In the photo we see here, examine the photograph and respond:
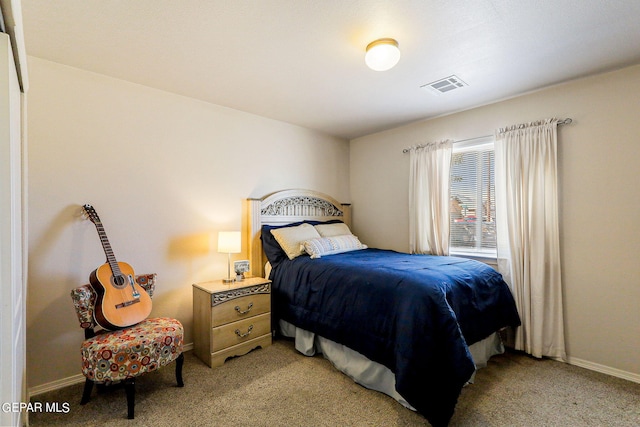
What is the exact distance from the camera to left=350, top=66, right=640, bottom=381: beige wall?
2334mm

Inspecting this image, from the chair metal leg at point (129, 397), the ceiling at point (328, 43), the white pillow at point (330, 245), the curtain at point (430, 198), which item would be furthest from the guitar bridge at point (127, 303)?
the curtain at point (430, 198)

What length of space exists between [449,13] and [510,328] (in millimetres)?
2690

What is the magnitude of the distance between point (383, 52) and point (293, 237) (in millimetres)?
1934

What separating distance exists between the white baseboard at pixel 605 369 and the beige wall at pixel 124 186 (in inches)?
126

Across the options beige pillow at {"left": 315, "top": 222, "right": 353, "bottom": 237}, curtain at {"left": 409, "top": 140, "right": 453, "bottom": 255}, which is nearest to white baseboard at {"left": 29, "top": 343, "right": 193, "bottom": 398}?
beige pillow at {"left": 315, "top": 222, "right": 353, "bottom": 237}

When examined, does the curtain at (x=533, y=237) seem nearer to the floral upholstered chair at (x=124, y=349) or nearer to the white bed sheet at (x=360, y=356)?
the white bed sheet at (x=360, y=356)

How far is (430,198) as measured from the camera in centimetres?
350

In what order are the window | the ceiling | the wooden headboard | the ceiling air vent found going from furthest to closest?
the wooden headboard < the window < the ceiling air vent < the ceiling

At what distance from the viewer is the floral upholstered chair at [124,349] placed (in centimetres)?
181

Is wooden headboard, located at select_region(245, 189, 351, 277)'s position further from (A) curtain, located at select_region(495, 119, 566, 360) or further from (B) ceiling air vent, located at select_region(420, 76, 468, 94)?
(A) curtain, located at select_region(495, 119, 566, 360)

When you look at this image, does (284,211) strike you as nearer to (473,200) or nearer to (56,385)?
(473,200)

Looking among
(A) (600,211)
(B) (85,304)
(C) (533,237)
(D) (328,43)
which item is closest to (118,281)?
(B) (85,304)

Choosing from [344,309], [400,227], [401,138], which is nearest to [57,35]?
[344,309]

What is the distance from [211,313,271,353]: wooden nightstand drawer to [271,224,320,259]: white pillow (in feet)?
2.15
